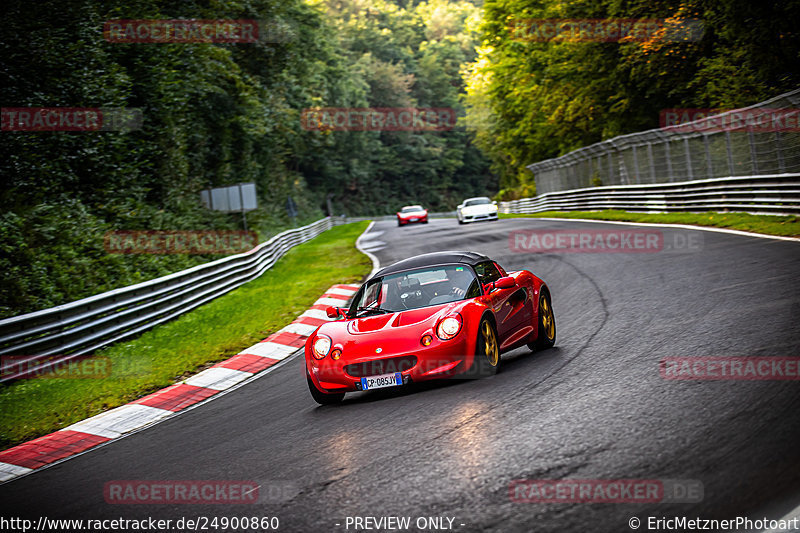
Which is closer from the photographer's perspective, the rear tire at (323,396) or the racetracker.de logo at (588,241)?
the rear tire at (323,396)

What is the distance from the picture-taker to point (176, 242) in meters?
22.2

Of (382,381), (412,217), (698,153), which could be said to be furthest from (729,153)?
(412,217)

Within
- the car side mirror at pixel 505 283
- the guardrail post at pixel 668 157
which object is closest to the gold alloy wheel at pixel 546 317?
the car side mirror at pixel 505 283

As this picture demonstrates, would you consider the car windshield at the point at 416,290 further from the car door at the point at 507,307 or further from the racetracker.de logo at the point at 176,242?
the racetracker.de logo at the point at 176,242

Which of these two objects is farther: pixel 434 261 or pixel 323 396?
pixel 434 261

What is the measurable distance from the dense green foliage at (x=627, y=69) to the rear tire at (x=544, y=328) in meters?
18.4

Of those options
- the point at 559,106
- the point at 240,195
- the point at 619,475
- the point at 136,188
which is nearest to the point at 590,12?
the point at 559,106

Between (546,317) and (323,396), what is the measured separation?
2710mm

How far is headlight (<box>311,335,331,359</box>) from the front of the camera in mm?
7527

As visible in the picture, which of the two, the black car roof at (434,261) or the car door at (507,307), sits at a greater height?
the black car roof at (434,261)

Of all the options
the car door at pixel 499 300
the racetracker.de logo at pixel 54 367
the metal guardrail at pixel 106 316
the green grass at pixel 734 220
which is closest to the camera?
the car door at pixel 499 300

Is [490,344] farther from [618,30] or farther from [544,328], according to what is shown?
[618,30]

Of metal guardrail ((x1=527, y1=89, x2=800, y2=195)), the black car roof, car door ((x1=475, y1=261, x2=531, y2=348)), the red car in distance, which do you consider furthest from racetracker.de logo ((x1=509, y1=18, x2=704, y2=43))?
car door ((x1=475, y1=261, x2=531, y2=348))

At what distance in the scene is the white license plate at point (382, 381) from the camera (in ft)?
23.3
